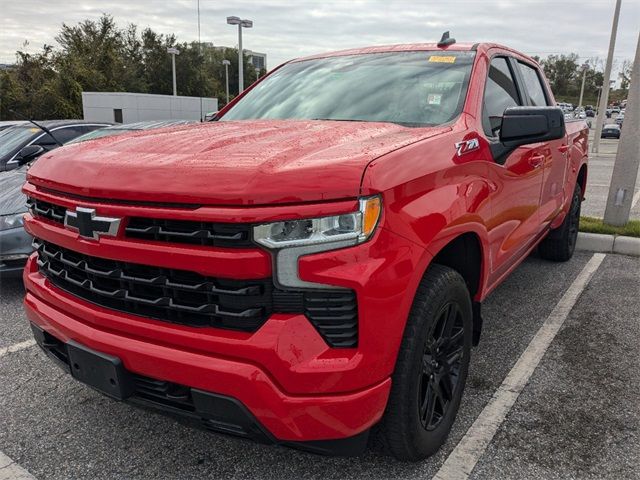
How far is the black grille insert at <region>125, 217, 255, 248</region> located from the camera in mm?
1729

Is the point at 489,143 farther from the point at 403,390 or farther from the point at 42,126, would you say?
the point at 42,126

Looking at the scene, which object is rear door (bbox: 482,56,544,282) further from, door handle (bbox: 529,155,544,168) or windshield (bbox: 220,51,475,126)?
windshield (bbox: 220,51,475,126)

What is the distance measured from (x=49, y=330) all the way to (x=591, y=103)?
10507cm

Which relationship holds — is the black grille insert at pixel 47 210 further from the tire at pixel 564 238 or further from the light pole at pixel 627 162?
the light pole at pixel 627 162

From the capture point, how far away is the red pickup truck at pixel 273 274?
5.68 feet

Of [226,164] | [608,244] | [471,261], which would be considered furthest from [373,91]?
[608,244]

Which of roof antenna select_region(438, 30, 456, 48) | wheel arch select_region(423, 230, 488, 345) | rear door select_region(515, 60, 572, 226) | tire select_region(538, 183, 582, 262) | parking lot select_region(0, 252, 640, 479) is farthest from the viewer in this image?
tire select_region(538, 183, 582, 262)

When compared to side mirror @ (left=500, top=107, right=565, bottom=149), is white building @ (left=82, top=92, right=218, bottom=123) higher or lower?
lower

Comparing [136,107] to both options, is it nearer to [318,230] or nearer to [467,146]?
[467,146]

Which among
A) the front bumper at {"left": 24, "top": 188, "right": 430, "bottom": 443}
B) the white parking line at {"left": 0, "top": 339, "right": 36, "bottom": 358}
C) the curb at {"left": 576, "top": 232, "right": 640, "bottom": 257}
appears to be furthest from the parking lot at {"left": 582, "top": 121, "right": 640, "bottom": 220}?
the white parking line at {"left": 0, "top": 339, "right": 36, "bottom": 358}

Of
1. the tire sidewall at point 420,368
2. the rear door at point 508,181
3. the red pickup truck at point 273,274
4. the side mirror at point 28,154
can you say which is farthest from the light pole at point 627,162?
the side mirror at point 28,154

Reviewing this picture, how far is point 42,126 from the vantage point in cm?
695

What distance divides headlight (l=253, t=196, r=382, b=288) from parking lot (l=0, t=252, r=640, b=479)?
0.88 metres

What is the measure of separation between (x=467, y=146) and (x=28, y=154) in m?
5.38
